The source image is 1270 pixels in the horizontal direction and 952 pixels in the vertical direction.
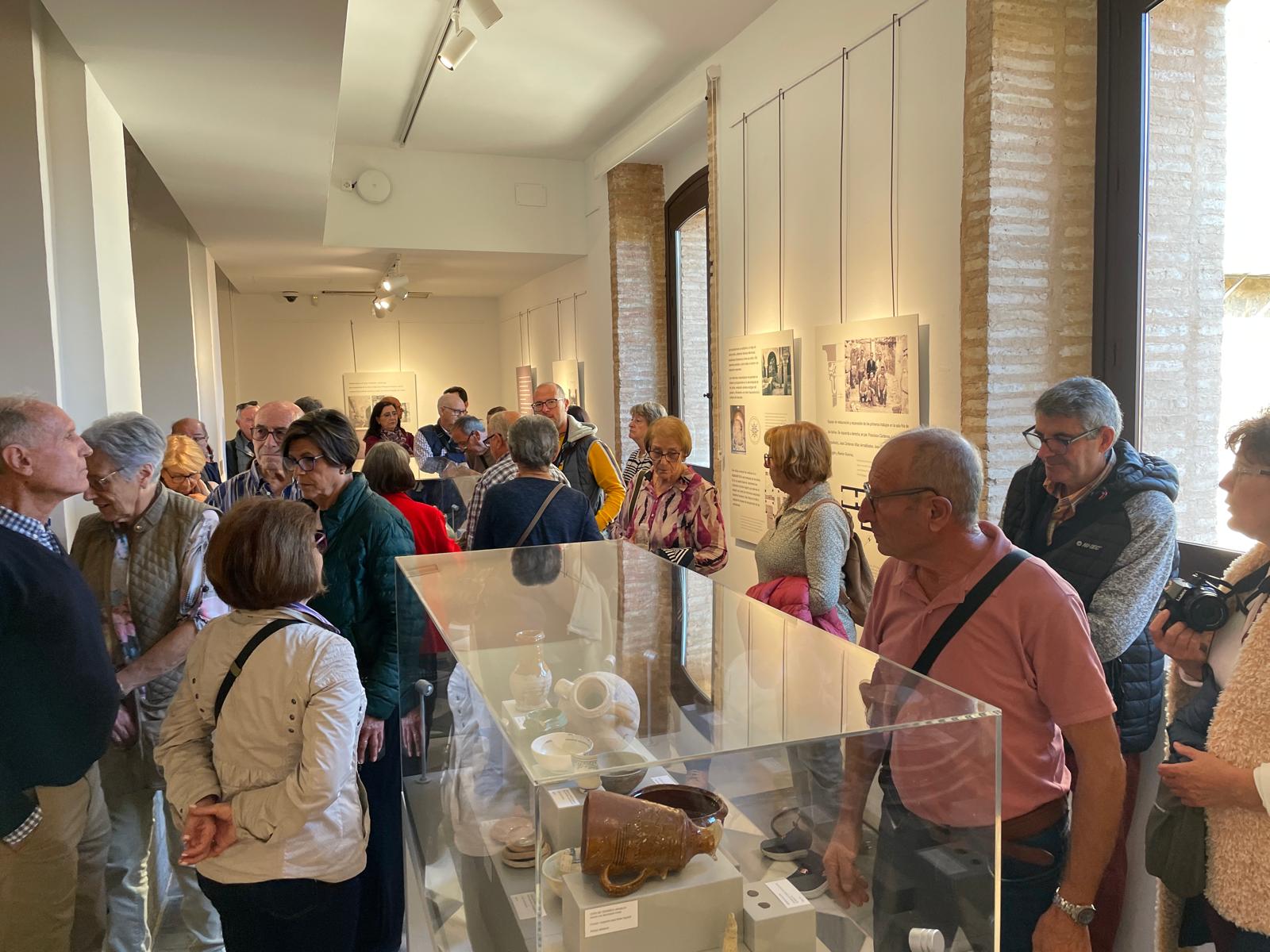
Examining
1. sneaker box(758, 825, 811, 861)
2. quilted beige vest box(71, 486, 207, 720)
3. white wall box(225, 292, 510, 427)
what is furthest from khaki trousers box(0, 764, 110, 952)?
white wall box(225, 292, 510, 427)

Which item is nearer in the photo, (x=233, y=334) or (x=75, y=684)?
(x=75, y=684)

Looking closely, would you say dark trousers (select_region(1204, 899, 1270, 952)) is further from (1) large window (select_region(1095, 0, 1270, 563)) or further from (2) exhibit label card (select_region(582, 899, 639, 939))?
(1) large window (select_region(1095, 0, 1270, 563))

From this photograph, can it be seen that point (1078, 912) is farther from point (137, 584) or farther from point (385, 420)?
point (385, 420)

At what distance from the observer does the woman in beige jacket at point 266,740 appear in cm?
188

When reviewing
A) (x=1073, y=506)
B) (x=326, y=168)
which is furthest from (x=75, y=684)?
(x=326, y=168)

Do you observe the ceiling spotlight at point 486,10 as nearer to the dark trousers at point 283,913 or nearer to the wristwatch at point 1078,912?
the dark trousers at point 283,913

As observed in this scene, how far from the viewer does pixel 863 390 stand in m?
4.98

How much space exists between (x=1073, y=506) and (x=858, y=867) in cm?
177

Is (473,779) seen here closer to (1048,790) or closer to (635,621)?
(635,621)

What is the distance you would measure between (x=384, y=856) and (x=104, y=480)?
1439 millimetres

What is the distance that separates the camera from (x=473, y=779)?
67.2 inches

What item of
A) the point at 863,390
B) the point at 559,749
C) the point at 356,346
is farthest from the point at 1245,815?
the point at 356,346

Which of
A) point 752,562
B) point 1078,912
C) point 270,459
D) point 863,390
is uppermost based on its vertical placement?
point 863,390

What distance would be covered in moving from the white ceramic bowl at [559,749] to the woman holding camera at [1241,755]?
1.28 metres
